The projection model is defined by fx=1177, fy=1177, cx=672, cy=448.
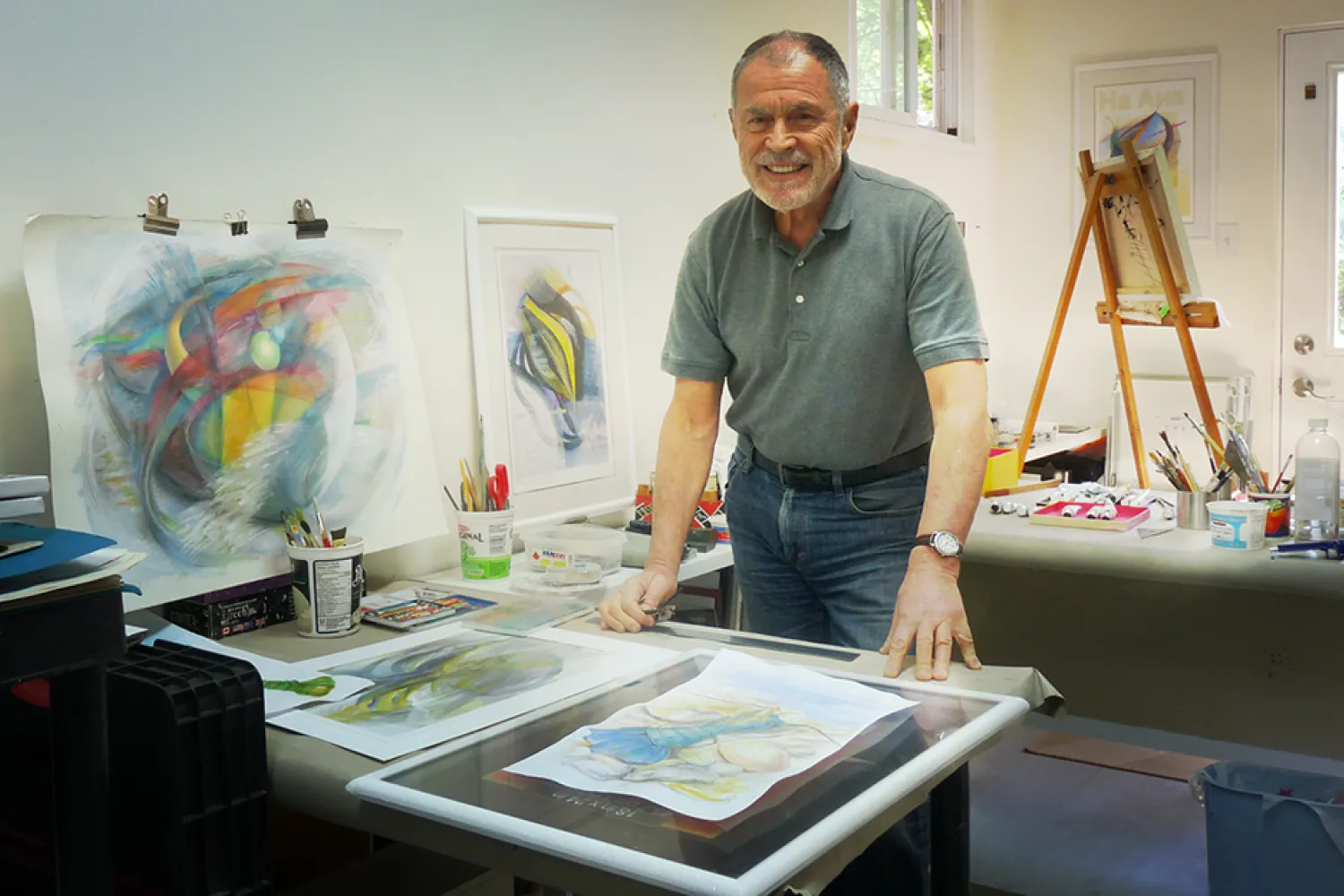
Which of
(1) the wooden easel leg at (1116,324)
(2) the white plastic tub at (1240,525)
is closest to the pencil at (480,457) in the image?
(2) the white plastic tub at (1240,525)

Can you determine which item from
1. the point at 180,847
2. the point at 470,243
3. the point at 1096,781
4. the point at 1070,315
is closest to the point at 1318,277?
the point at 1070,315

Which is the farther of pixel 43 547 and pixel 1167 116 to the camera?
pixel 1167 116

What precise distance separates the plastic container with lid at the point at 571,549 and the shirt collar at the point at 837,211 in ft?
1.83

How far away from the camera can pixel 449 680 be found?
1359mm

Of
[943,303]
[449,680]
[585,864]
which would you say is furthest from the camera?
[943,303]

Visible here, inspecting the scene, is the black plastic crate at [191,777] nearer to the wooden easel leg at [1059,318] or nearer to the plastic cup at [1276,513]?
the plastic cup at [1276,513]

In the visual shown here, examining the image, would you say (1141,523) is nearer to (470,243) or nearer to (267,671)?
(470,243)

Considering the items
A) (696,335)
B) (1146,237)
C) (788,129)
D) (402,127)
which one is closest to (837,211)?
(788,129)

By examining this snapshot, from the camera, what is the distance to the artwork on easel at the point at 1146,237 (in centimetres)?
299

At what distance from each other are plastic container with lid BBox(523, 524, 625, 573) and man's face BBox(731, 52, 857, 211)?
2.03ft

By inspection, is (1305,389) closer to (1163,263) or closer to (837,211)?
(1163,263)

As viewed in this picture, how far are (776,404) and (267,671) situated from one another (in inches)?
31.6

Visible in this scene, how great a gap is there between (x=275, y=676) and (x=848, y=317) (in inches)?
35.8

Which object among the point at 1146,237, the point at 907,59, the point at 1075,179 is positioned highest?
the point at 907,59
